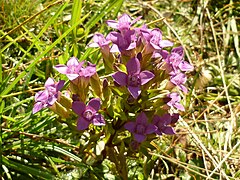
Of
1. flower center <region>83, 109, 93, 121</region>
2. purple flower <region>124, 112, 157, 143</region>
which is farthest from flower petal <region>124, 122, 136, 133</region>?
flower center <region>83, 109, 93, 121</region>

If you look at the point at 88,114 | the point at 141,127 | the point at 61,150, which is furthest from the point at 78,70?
the point at 61,150

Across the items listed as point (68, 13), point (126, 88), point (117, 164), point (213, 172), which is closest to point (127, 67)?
point (126, 88)

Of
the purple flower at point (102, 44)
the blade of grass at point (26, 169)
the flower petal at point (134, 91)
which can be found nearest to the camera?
the flower petal at point (134, 91)

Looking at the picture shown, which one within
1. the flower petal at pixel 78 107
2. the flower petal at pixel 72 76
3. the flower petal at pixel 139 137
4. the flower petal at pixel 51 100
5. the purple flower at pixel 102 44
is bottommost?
the flower petal at pixel 139 137

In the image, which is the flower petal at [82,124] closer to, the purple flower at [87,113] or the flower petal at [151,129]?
the purple flower at [87,113]

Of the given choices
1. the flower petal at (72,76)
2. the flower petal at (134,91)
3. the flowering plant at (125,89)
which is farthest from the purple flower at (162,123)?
the flower petal at (72,76)

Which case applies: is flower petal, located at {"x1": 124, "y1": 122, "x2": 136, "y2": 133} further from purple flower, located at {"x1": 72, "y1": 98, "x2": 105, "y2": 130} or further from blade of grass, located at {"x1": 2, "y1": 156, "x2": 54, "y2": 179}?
blade of grass, located at {"x1": 2, "y1": 156, "x2": 54, "y2": 179}

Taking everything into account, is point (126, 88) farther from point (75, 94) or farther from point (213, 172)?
point (213, 172)

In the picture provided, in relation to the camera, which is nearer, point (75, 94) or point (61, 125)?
point (75, 94)
